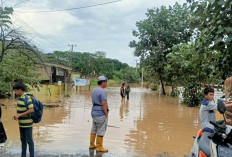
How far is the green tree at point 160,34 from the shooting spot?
23.1 m

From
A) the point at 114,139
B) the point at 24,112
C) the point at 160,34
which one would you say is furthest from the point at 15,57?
the point at 160,34

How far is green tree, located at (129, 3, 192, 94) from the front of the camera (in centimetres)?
2311

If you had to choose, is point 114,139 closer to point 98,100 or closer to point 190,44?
point 98,100

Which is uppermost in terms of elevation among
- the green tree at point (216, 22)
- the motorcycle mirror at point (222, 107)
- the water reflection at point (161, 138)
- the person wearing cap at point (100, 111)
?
the green tree at point (216, 22)

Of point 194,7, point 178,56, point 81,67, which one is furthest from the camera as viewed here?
point 81,67

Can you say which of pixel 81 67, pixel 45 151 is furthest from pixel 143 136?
pixel 81 67

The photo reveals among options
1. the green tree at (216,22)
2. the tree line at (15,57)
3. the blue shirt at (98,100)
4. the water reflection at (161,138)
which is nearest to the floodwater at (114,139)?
the water reflection at (161,138)

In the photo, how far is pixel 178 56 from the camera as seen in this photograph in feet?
47.4

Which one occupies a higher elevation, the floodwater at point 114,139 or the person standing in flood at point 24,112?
the person standing in flood at point 24,112

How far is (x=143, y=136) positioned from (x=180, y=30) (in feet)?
58.7

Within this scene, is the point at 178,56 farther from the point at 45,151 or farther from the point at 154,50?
the point at 45,151

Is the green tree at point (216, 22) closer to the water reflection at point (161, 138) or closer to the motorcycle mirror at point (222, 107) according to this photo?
the motorcycle mirror at point (222, 107)

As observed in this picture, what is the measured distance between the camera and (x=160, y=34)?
23.7 meters

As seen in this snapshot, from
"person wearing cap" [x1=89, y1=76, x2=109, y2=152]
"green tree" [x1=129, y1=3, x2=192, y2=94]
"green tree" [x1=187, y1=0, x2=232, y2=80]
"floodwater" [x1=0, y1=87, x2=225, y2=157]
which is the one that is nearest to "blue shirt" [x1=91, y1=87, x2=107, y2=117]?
"person wearing cap" [x1=89, y1=76, x2=109, y2=152]
